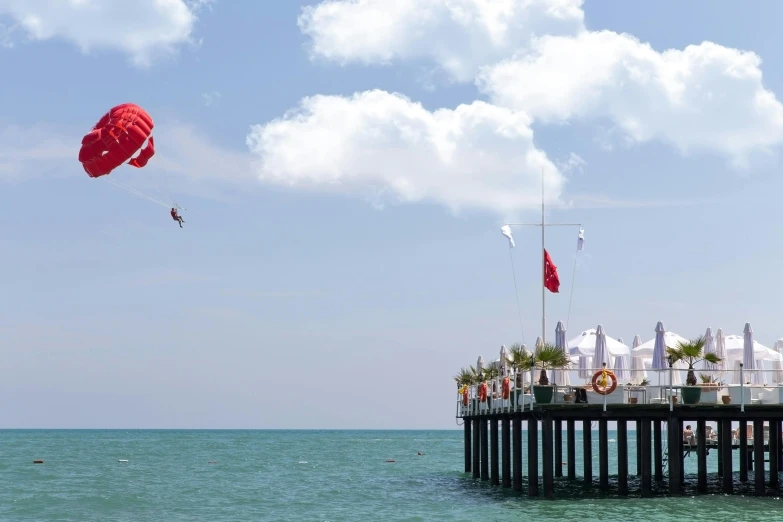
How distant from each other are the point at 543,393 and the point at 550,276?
439 inches

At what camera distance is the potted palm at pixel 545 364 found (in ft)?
109

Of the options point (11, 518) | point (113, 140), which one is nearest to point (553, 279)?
point (113, 140)

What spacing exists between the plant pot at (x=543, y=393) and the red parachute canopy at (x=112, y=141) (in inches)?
608

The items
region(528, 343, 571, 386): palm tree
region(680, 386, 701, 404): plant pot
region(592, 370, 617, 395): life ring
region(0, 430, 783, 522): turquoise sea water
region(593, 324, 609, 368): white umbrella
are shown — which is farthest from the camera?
region(593, 324, 609, 368): white umbrella

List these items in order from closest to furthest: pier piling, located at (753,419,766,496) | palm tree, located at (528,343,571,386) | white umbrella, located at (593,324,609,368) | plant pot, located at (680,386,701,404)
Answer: plant pot, located at (680,386,701,404)
pier piling, located at (753,419,766,496)
palm tree, located at (528,343,571,386)
white umbrella, located at (593,324,609,368)

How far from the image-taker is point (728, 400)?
33.1 metres

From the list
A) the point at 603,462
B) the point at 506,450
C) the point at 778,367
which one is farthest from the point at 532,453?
the point at 778,367

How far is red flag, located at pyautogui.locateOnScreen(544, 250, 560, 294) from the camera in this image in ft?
143

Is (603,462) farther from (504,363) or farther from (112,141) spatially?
(112,141)

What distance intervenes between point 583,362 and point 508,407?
9.06 m

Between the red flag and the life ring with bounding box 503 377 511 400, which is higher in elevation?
the red flag

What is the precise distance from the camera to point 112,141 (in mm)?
37562

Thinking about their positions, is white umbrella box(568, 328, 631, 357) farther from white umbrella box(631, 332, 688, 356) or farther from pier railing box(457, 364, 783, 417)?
pier railing box(457, 364, 783, 417)

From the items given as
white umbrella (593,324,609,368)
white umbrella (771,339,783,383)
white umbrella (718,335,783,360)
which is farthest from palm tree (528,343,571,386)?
white umbrella (718,335,783,360)
